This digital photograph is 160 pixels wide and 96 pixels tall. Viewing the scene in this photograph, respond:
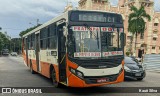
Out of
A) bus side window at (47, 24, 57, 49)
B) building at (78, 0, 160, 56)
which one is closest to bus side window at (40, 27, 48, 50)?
bus side window at (47, 24, 57, 49)

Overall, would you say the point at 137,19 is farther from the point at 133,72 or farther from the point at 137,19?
the point at 133,72

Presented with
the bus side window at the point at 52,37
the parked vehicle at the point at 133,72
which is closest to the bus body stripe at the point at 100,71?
the bus side window at the point at 52,37

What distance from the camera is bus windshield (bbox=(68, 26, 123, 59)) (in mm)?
9984

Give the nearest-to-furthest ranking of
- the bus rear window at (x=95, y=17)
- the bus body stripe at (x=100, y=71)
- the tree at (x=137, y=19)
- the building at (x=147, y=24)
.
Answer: the bus body stripe at (x=100, y=71) < the bus rear window at (x=95, y=17) < the tree at (x=137, y=19) < the building at (x=147, y=24)

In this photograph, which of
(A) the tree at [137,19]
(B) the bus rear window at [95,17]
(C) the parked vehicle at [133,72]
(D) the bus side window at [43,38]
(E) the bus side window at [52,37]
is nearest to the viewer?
(B) the bus rear window at [95,17]

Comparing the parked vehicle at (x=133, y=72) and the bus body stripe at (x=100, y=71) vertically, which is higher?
the bus body stripe at (x=100, y=71)

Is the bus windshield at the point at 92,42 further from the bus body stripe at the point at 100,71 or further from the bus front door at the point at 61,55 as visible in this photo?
the bus front door at the point at 61,55

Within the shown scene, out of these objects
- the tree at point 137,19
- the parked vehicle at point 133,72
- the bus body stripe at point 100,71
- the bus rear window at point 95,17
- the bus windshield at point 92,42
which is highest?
the tree at point 137,19

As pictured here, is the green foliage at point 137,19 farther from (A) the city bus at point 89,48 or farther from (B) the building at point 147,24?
(A) the city bus at point 89,48

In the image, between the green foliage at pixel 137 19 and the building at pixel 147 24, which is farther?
the building at pixel 147 24

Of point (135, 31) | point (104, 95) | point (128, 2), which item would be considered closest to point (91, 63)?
point (104, 95)

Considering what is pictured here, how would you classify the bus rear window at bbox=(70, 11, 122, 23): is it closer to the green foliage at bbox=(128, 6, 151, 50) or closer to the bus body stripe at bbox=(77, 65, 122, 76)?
the bus body stripe at bbox=(77, 65, 122, 76)

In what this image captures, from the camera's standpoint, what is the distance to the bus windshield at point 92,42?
998cm

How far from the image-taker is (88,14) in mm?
10594
